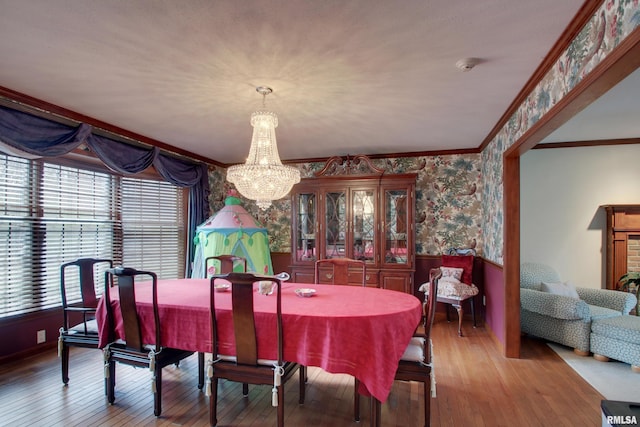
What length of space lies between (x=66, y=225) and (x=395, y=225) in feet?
12.0

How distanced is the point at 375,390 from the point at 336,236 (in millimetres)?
2863

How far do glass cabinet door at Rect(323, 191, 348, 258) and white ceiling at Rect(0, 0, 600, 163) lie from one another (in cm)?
138

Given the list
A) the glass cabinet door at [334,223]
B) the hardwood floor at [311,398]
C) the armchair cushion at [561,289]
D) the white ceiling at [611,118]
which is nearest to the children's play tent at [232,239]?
the glass cabinet door at [334,223]

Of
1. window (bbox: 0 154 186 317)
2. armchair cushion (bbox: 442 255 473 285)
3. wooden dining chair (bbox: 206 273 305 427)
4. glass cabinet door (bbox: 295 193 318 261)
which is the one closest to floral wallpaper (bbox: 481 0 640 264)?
armchair cushion (bbox: 442 255 473 285)

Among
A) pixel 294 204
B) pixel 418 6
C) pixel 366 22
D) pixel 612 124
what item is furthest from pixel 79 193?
pixel 612 124

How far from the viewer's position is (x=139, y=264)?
4191 mm

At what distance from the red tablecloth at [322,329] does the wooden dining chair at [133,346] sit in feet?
0.16

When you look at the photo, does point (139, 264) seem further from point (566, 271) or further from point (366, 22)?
point (566, 271)

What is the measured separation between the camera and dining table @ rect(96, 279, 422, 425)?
1859mm

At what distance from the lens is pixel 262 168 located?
2.54m

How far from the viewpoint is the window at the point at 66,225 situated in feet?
9.78

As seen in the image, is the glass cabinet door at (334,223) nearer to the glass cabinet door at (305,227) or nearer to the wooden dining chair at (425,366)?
the glass cabinet door at (305,227)

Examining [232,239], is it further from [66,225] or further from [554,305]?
[554,305]

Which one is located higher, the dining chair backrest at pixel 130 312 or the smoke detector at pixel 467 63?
the smoke detector at pixel 467 63
